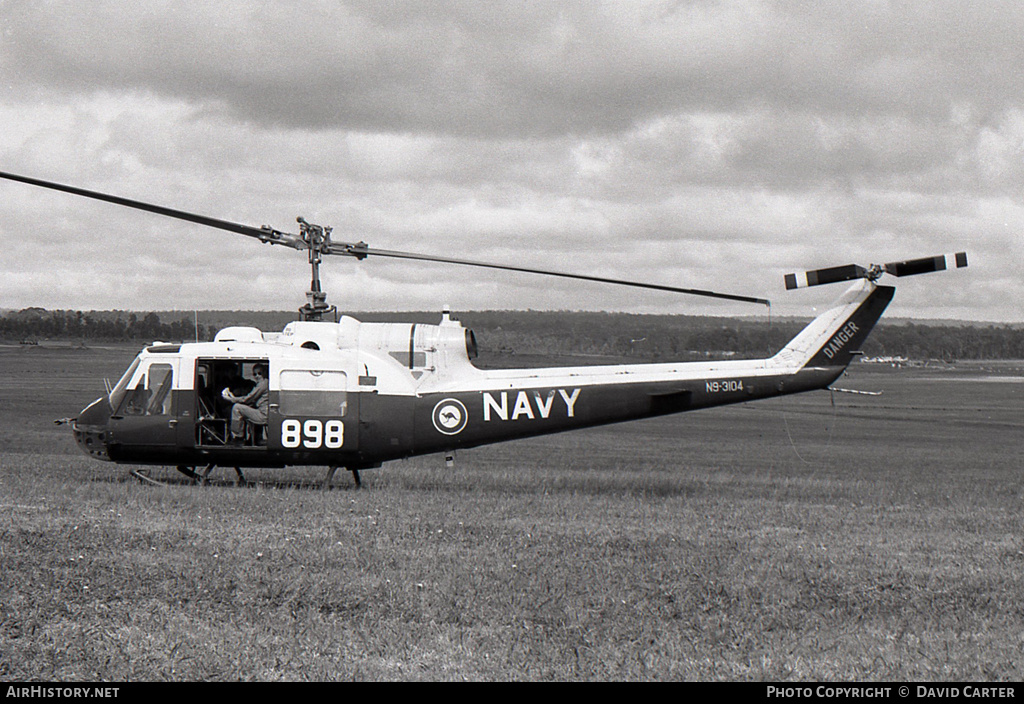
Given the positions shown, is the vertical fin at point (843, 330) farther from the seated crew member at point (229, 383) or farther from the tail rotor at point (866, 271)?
the seated crew member at point (229, 383)

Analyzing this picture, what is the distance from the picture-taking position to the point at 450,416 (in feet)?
59.5

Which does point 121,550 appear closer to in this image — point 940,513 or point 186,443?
point 186,443

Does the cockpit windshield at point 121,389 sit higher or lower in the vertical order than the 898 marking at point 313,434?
higher

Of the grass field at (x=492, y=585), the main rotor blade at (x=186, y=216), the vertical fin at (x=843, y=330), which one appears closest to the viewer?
the grass field at (x=492, y=585)

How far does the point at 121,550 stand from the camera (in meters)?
9.93

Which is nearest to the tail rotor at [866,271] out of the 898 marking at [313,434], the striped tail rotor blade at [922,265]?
the striped tail rotor blade at [922,265]

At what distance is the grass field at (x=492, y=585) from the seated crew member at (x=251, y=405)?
199 centimetres

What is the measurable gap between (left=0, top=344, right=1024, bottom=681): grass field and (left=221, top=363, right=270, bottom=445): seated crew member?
78.4 inches

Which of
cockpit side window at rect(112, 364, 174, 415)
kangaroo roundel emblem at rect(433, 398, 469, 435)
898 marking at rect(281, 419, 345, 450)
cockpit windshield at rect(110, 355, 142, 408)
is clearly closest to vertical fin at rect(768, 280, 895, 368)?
kangaroo roundel emblem at rect(433, 398, 469, 435)

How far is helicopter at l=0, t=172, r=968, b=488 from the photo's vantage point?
1752 cm

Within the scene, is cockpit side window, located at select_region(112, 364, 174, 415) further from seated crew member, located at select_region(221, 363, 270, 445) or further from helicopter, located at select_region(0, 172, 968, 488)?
seated crew member, located at select_region(221, 363, 270, 445)

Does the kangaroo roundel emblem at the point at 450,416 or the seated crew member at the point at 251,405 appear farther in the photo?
the kangaroo roundel emblem at the point at 450,416

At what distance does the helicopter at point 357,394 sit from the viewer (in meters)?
17.5

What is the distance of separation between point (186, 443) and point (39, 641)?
10594 mm
